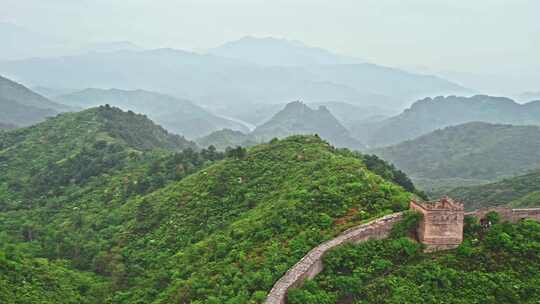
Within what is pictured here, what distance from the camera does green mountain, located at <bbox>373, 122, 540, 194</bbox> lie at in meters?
128

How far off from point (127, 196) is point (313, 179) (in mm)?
18235

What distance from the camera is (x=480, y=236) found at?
64.1 ft

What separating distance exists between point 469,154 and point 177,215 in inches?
5214

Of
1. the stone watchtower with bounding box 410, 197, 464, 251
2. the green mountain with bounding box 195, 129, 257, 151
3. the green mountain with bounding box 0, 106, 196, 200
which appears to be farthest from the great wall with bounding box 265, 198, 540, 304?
the green mountain with bounding box 195, 129, 257, 151

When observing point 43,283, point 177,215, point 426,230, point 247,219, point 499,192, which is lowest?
point 499,192

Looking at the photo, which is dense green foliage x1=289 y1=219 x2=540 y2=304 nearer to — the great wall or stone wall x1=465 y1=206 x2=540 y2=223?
the great wall

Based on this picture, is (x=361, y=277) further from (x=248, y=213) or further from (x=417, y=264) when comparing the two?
(x=248, y=213)

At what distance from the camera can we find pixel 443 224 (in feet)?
62.6

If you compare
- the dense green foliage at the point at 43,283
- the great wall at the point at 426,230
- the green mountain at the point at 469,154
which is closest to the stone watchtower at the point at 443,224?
the great wall at the point at 426,230

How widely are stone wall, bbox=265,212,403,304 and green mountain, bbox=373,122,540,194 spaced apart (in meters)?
98.1

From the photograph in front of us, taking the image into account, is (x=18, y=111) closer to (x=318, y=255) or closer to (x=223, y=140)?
(x=223, y=140)

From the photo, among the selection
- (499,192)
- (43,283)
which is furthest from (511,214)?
(499,192)

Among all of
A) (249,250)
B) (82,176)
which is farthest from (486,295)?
(82,176)

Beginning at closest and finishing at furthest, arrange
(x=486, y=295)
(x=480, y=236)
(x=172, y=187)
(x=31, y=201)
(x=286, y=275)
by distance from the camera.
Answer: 1. (x=486, y=295)
2. (x=286, y=275)
3. (x=480, y=236)
4. (x=172, y=187)
5. (x=31, y=201)
